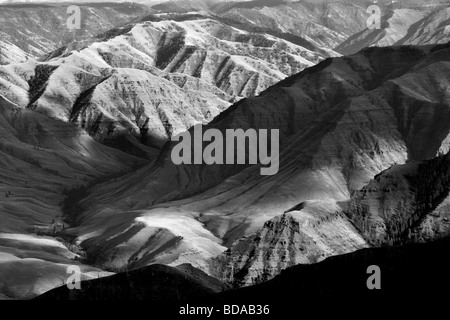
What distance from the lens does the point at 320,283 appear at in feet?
470

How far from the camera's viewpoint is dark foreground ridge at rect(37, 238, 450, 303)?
134250 mm

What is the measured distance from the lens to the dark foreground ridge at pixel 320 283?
13425 centimetres
